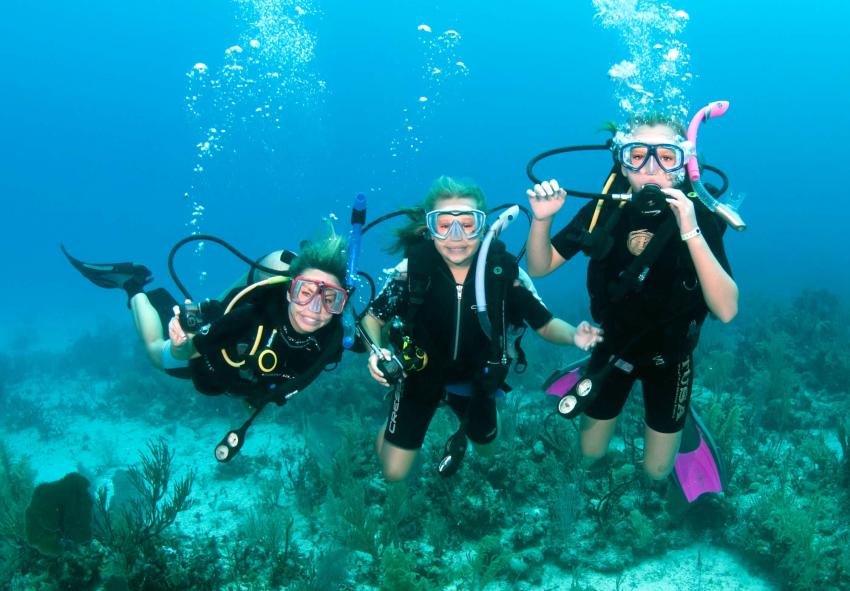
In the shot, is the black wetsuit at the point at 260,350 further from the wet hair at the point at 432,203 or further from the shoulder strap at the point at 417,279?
the wet hair at the point at 432,203

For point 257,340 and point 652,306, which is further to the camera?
point 257,340

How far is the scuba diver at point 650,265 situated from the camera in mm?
3873

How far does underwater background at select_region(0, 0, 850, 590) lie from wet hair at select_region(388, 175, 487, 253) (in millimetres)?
339

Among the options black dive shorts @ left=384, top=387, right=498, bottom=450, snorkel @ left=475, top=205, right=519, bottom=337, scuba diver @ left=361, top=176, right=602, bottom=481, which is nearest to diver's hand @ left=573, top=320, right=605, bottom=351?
scuba diver @ left=361, top=176, right=602, bottom=481

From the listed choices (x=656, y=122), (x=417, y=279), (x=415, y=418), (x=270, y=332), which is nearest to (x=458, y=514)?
(x=415, y=418)

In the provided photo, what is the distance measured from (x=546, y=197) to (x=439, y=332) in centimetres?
159

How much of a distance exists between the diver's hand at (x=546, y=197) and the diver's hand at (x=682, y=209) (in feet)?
2.38

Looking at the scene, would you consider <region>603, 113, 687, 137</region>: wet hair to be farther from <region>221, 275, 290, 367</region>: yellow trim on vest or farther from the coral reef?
the coral reef

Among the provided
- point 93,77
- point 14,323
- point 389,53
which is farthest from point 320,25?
point 14,323

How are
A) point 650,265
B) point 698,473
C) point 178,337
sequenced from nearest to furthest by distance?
point 650,265, point 178,337, point 698,473

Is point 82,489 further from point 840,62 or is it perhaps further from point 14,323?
point 840,62

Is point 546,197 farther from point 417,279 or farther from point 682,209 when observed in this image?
point 417,279

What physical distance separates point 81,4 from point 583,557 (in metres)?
127

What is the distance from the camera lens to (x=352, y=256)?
14.6 feet
